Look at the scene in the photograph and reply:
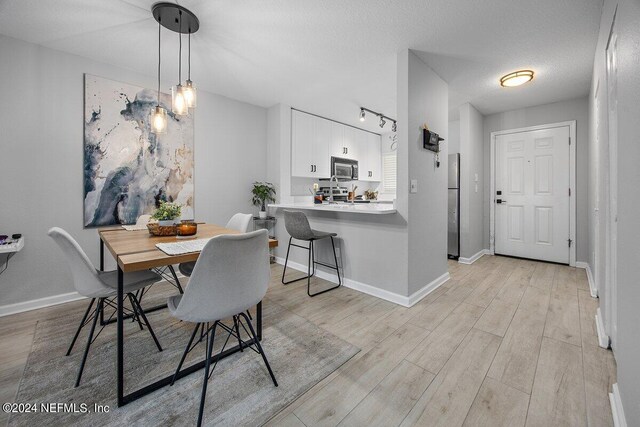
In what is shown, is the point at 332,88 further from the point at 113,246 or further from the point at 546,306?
the point at 546,306

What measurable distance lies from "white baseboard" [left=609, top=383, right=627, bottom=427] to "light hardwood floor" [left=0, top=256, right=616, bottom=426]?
3 centimetres

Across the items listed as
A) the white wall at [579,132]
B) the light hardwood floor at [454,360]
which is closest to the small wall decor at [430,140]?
the light hardwood floor at [454,360]

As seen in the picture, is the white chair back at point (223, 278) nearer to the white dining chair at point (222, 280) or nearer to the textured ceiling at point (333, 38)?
the white dining chair at point (222, 280)

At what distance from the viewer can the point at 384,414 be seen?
133cm

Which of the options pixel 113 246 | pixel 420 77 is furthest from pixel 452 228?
pixel 113 246

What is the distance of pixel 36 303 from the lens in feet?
8.29

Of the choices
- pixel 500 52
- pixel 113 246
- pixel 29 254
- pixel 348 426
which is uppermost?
pixel 500 52

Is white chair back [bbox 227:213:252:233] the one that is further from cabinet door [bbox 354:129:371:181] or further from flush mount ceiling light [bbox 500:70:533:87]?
cabinet door [bbox 354:129:371:181]

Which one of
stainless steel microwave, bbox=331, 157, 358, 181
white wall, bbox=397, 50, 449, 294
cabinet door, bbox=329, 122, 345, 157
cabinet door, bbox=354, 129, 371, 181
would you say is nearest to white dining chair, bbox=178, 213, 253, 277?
white wall, bbox=397, 50, 449, 294

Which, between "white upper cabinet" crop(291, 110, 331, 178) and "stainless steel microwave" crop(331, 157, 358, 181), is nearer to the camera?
"stainless steel microwave" crop(331, 157, 358, 181)

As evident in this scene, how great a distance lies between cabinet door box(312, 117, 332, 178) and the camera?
4.66m

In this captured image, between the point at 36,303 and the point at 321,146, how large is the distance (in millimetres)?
4028

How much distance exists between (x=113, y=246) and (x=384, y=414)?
1742 millimetres

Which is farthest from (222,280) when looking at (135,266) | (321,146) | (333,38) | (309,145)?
(321,146)
